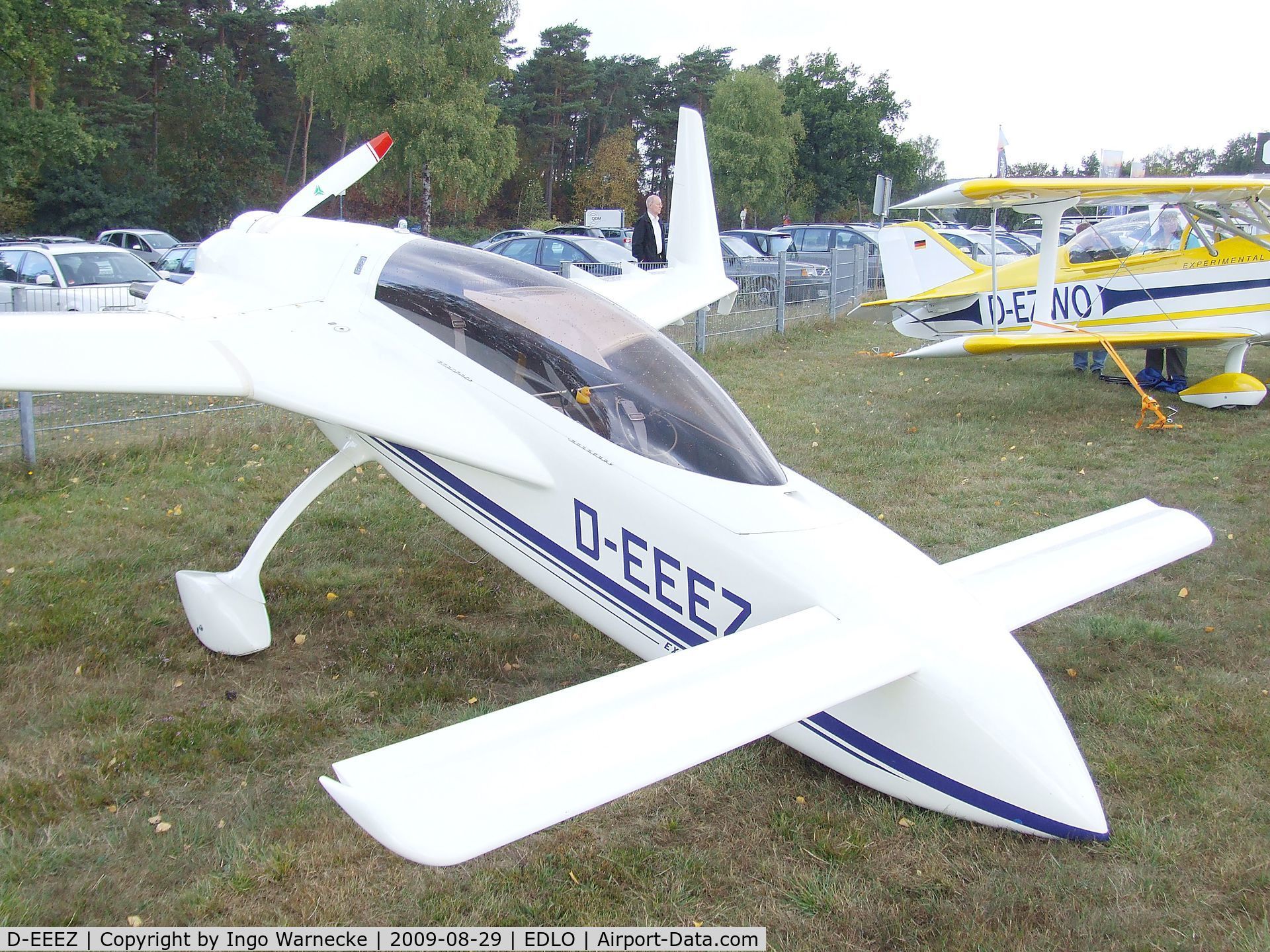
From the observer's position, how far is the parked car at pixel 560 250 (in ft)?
51.6

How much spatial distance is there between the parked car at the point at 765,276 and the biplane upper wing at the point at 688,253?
721 cm

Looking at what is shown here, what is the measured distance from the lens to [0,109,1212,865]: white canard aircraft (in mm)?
1882

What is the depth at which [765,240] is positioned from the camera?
2348 centimetres

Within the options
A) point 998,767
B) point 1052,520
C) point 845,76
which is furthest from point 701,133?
point 845,76

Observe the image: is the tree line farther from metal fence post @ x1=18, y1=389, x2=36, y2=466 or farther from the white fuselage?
the white fuselage

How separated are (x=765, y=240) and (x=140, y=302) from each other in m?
17.8

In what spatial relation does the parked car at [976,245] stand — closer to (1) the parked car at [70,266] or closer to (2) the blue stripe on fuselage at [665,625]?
(1) the parked car at [70,266]

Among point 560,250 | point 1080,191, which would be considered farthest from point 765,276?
point 1080,191

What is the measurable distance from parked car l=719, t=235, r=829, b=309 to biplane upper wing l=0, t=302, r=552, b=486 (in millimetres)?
10793

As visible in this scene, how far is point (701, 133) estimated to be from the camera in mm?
6688

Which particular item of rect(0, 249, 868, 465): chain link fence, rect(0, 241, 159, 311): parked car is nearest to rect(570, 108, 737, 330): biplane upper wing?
rect(0, 249, 868, 465): chain link fence

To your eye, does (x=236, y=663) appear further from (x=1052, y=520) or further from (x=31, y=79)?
(x=31, y=79)

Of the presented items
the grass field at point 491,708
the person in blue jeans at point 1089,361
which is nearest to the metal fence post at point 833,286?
the person in blue jeans at point 1089,361

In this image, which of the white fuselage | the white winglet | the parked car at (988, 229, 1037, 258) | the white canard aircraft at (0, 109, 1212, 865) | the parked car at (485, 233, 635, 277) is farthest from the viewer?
the parked car at (988, 229, 1037, 258)
